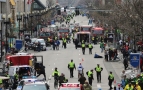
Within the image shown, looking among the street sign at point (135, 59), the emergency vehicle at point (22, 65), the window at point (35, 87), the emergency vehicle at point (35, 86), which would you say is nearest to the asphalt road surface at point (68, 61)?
the emergency vehicle at point (22, 65)

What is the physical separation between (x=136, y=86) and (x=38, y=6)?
128 meters

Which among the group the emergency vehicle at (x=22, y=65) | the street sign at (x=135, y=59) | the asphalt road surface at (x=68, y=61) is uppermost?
the street sign at (x=135, y=59)

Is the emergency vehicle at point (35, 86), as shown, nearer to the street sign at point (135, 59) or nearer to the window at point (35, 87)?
the window at point (35, 87)

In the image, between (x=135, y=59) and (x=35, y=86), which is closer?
(x=35, y=86)

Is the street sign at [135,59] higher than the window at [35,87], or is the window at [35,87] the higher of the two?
the street sign at [135,59]

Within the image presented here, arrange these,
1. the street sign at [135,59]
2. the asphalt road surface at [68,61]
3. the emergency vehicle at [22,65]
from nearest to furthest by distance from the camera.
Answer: the emergency vehicle at [22,65] → the street sign at [135,59] → the asphalt road surface at [68,61]

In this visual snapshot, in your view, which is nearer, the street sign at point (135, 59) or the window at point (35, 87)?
the window at point (35, 87)

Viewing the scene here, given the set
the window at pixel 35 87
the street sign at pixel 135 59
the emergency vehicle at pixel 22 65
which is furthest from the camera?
the street sign at pixel 135 59

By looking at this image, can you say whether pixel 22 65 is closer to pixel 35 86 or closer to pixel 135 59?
pixel 135 59

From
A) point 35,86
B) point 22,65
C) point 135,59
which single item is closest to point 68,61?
point 22,65

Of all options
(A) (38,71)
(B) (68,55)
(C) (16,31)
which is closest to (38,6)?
(C) (16,31)

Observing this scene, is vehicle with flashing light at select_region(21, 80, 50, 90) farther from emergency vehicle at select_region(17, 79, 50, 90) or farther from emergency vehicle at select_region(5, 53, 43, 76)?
emergency vehicle at select_region(5, 53, 43, 76)

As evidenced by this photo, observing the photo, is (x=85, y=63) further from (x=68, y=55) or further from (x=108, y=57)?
(x=68, y=55)

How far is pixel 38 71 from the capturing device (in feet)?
146
